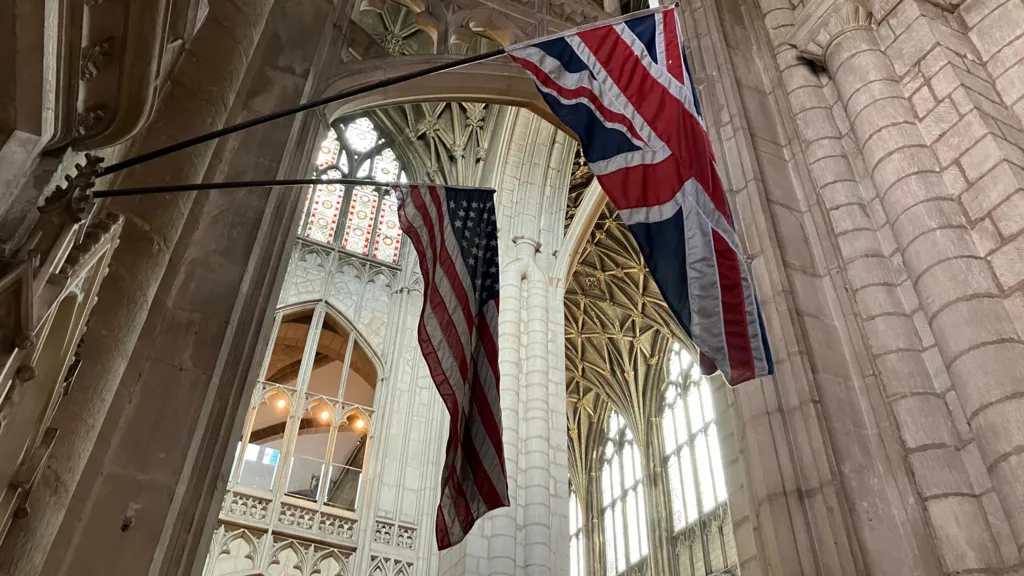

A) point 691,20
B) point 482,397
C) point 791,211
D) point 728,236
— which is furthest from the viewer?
point 691,20

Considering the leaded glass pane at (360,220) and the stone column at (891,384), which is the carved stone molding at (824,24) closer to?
the stone column at (891,384)

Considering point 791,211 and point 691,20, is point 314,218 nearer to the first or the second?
point 691,20

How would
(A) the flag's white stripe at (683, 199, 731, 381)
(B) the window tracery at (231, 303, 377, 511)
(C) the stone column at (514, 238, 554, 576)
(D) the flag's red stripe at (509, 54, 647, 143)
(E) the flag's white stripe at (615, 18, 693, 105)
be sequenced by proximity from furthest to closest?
(B) the window tracery at (231, 303, 377, 511) → (C) the stone column at (514, 238, 554, 576) → (E) the flag's white stripe at (615, 18, 693, 105) → (D) the flag's red stripe at (509, 54, 647, 143) → (A) the flag's white stripe at (683, 199, 731, 381)

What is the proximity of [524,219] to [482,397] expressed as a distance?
6464 millimetres

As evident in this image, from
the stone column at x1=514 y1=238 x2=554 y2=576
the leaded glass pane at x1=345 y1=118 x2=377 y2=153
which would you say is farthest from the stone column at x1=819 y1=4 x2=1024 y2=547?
the leaded glass pane at x1=345 y1=118 x2=377 y2=153

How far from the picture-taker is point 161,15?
2586 millimetres

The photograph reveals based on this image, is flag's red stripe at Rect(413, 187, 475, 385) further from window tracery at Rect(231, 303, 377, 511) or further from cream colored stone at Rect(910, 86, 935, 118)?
window tracery at Rect(231, 303, 377, 511)

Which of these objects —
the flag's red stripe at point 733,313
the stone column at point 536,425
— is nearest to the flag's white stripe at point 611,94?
the flag's red stripe at point 733,313

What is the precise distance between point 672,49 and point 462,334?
2.10 m

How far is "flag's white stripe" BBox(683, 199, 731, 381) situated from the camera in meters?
3.56

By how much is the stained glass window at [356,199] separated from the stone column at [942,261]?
33.2ft

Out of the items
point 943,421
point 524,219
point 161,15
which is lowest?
point 943,421

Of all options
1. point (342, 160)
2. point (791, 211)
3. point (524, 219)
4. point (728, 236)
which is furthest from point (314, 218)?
point (728, 236)

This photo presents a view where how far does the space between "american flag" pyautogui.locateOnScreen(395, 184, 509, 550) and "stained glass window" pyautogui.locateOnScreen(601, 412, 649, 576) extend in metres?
16.3
